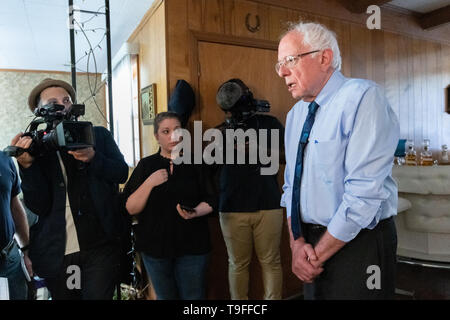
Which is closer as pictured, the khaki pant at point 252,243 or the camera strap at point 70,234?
the camera strap at point 70,234

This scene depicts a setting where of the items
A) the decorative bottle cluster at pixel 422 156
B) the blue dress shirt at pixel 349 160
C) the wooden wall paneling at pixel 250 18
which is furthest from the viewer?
the decorative bottle cluster at pixel 422 156

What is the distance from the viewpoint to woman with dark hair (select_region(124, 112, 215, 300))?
1.55m

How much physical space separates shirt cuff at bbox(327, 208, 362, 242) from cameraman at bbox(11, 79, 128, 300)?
935 mm

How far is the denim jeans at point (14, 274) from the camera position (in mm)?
1364

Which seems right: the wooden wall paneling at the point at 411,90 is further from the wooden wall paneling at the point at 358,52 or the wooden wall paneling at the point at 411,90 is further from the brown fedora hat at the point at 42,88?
the brown fedora hat at the point at 42,88

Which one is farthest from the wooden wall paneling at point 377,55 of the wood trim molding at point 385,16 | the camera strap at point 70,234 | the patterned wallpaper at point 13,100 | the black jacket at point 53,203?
the patterned wallpaper at point 13,100

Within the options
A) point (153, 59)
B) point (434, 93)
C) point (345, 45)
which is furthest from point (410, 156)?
point (153, 59)

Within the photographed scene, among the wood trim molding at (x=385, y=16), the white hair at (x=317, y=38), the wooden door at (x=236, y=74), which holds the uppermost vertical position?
the wood trim molding at (x=385, y=16)

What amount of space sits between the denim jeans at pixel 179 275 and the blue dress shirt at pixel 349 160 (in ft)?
2.26

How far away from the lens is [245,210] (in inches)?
76.8

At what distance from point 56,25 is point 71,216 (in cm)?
265

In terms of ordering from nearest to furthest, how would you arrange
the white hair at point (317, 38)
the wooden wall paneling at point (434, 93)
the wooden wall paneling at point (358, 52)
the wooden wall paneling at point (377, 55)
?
the white hair at point (317, 38)
the wooden wall paneling at point (358, 52)
the wooden wall paneling at point (377, 55)
the wooden wall paneling at point (434, 93)

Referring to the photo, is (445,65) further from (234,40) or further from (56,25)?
(56,25)

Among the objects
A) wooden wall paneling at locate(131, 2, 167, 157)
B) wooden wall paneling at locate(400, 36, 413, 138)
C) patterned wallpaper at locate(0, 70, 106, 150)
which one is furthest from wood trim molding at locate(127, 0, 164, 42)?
wooden wall paneling at locate(400, 36, 413, 138)
